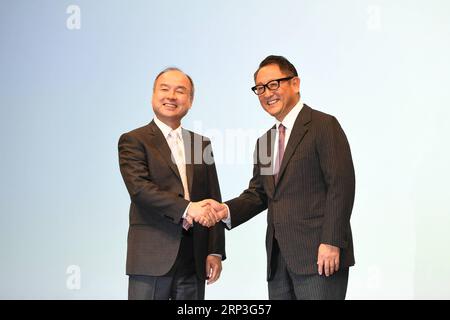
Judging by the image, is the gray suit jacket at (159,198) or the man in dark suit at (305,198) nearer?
the man in dark suit at (305,198)

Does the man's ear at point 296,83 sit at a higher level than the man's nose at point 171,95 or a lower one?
higher

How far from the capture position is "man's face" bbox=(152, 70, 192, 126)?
9.00ft

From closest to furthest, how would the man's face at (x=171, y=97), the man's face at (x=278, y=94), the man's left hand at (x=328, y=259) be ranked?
the man's left hand at (x=328, y=259)
the man's face at (x=278, y=94)
the man's face at (x=171, y=97)

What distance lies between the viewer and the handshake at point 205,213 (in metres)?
2.54

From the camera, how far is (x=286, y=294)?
250 centimetres

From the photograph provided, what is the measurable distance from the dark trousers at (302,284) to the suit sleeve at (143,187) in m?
0.41

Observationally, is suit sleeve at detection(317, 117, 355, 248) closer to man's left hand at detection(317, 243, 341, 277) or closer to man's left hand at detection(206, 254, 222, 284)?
man's left hand at detection(317, 243, 341, 277)

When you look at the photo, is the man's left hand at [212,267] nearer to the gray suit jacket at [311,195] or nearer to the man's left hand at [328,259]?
the gray suit jacket at [311,195]

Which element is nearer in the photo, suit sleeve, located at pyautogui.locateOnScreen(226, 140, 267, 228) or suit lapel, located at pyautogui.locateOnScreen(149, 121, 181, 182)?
suit lapel, located at pyautogui.locateOnScreen(149, 121, 181, 182)

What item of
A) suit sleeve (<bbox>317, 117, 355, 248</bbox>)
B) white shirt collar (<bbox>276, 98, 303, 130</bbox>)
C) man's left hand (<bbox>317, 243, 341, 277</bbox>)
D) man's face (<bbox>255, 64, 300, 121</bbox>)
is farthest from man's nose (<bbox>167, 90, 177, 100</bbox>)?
man's left hand (<bbox>317, 243, 341, 277</bbox>)

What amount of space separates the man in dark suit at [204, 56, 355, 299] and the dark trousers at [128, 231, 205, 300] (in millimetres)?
193

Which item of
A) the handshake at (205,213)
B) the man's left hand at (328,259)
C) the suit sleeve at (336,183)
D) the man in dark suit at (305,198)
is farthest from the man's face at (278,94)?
the man's left hand at (328,259)
